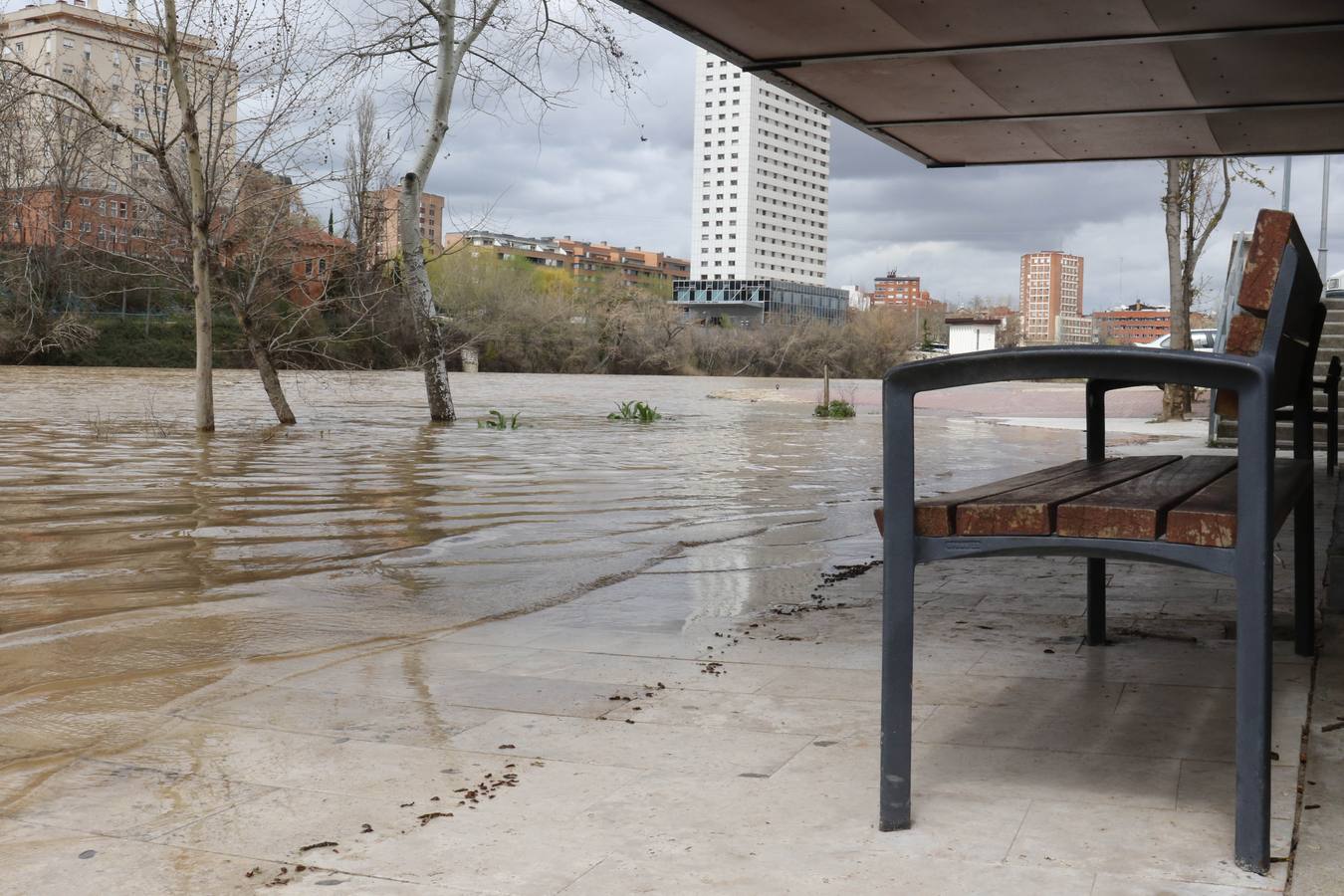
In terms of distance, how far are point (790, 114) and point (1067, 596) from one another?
196 m

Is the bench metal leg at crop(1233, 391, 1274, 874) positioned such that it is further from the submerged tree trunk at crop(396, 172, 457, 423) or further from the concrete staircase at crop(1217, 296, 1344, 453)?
the submerged tree trunk at crop(396, 172, 457, 423)

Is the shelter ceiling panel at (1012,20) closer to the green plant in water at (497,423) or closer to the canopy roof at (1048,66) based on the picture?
the canopy roof at (1048,66)

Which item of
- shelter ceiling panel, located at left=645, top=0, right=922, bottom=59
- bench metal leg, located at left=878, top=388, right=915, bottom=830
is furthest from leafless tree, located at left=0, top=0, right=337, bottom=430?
bench metal leg, located at left=878, top=388, right=915, bottom=830

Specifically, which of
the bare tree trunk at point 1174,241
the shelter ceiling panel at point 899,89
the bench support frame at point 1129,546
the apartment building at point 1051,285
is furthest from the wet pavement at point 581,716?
the apartment building at point 1051,285

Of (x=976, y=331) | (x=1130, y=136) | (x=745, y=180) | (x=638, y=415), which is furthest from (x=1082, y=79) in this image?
(x=745, y=180)

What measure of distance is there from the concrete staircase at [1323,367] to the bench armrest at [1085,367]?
411 inches

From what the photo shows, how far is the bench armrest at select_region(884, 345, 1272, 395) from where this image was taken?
2.25 m

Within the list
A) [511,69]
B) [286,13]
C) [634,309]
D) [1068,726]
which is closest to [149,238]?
[286,13]

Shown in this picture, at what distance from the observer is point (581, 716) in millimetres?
3408

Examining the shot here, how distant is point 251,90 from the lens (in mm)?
16203

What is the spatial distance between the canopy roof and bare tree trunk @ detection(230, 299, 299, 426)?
1137 centimetres

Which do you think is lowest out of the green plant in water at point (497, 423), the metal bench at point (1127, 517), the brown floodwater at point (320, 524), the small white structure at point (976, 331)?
the brown floodwater at point (320, 524)

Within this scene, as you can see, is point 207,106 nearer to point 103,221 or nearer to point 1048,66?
point 103,221

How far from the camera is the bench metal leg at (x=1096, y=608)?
4074mm
